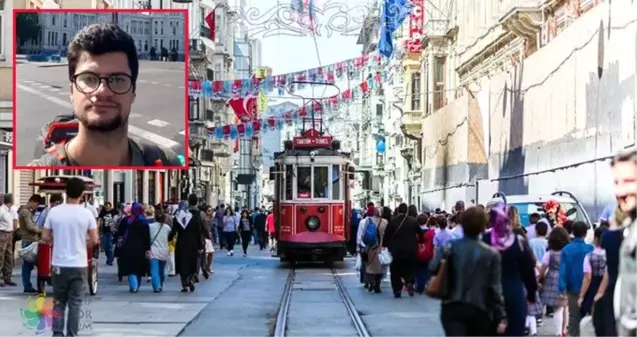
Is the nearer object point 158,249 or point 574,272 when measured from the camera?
point 574,272

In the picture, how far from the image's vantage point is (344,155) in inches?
1353

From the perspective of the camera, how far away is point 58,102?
32.2 meters

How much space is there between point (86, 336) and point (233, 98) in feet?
128

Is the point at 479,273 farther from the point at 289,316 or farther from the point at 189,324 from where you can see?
the point at 289,316

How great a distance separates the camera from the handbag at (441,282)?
9656 millimetres

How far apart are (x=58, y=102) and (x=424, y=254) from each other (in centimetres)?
1264

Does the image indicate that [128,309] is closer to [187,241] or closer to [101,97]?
[187,241]

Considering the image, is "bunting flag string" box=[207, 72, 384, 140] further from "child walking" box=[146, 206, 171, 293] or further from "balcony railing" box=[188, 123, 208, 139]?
"child walking" box=[146, 206, 171, 293]

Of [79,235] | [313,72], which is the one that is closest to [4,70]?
[313,72]

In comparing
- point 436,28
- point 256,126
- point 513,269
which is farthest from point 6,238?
point 436,28

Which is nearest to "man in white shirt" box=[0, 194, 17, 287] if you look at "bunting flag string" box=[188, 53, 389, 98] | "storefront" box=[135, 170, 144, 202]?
"bunting flag string" box=[188, 53, 389, 98]

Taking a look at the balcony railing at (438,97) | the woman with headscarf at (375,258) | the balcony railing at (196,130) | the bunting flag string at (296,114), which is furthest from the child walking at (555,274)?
the balcony railing at (196,130)

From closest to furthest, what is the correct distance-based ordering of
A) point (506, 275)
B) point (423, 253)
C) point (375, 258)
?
point (506, 275) < point (423, 253) < point (375, 258)

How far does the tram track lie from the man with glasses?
5.57 metres
